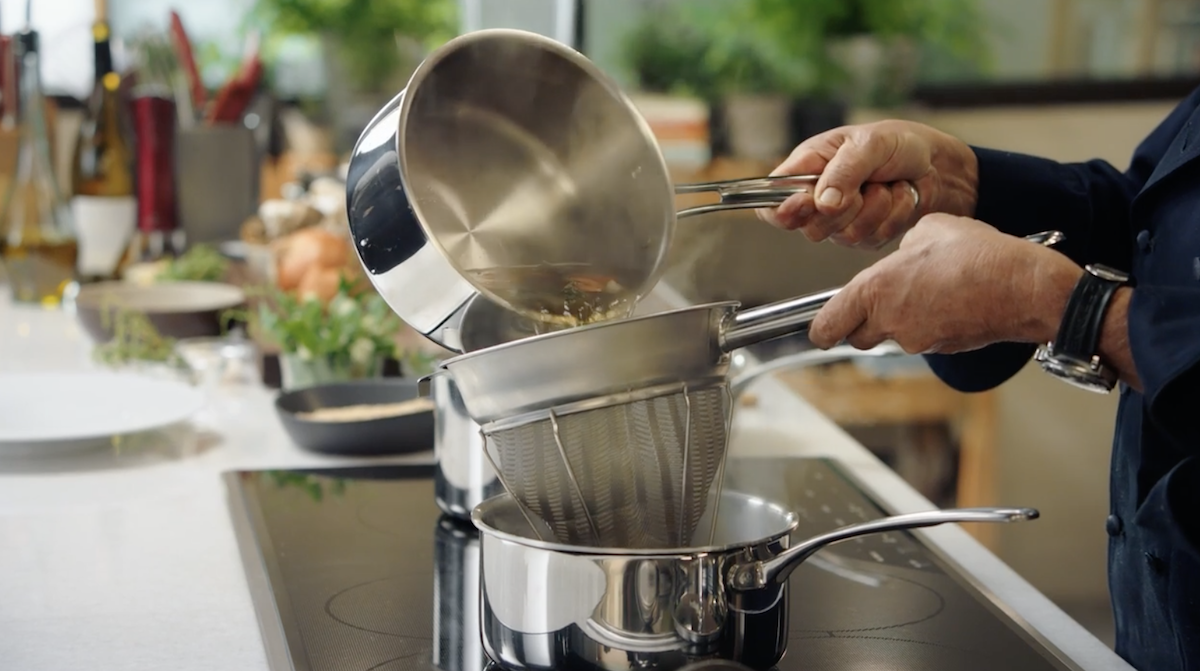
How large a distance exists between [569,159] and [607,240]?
0.07 m

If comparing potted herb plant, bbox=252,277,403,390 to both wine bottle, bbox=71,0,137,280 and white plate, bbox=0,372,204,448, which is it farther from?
wine bottle, bbox=71,0,137,280

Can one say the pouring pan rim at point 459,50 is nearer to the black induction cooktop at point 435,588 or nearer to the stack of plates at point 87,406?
the black induction cooktop at point 435,588

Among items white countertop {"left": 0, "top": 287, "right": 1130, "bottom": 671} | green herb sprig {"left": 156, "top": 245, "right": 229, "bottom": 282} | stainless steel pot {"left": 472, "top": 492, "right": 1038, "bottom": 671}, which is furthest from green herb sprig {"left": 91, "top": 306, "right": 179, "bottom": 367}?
stainless steel pot {"left": 472, "top": 492, "right": 1038, "bottom": 671}

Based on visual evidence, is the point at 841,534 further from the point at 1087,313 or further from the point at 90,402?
the point at 90,402

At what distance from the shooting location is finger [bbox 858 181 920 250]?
101cm

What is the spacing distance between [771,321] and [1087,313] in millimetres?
167

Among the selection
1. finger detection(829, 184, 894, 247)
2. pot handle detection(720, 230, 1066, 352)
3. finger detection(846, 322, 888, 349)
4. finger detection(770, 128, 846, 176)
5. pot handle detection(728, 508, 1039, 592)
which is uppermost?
finger detection(770, 128, 846, 176)

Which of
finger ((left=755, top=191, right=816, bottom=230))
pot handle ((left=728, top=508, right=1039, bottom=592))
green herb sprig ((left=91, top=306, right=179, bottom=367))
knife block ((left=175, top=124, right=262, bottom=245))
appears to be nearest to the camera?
pot handle ((left=728, top=508, right=1039, bottom=592))

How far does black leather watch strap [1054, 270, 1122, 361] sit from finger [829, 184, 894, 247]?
281 mm

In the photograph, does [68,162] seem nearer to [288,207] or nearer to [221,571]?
[288,207]

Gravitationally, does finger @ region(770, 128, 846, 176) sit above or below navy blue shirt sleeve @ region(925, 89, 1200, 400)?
above

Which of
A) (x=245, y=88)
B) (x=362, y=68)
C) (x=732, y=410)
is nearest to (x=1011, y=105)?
(x=362, y=68)

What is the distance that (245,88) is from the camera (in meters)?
2.37

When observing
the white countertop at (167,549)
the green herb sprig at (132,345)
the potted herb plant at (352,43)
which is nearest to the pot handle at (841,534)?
the white countertop at (167,549)
